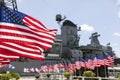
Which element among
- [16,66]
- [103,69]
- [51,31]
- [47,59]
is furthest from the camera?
[47,59]

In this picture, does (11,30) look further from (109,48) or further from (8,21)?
(109,48)

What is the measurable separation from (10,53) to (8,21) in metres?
1.35

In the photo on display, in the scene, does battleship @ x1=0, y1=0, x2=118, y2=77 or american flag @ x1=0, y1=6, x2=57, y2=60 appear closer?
american flag @ x1=0, y1=6, x2=57, y2=60

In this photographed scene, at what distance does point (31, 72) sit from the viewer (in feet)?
327

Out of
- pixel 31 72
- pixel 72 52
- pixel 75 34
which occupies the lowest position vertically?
pixel 31 72

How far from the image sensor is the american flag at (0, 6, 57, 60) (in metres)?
12.1

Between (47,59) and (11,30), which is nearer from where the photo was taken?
(11,30)

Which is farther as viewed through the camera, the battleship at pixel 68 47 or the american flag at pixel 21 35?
the battleship at pixel 68 47

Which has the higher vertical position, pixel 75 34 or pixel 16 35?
pixel 75 34

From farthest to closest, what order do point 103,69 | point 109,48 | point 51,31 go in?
point 109,48, point 103,69, point 51,31

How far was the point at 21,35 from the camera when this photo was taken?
12555 mm

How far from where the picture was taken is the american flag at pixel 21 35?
12070 millimetres

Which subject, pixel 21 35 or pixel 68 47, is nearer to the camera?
pixel 21 35

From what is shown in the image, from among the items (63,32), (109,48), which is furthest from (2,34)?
(109,48)
